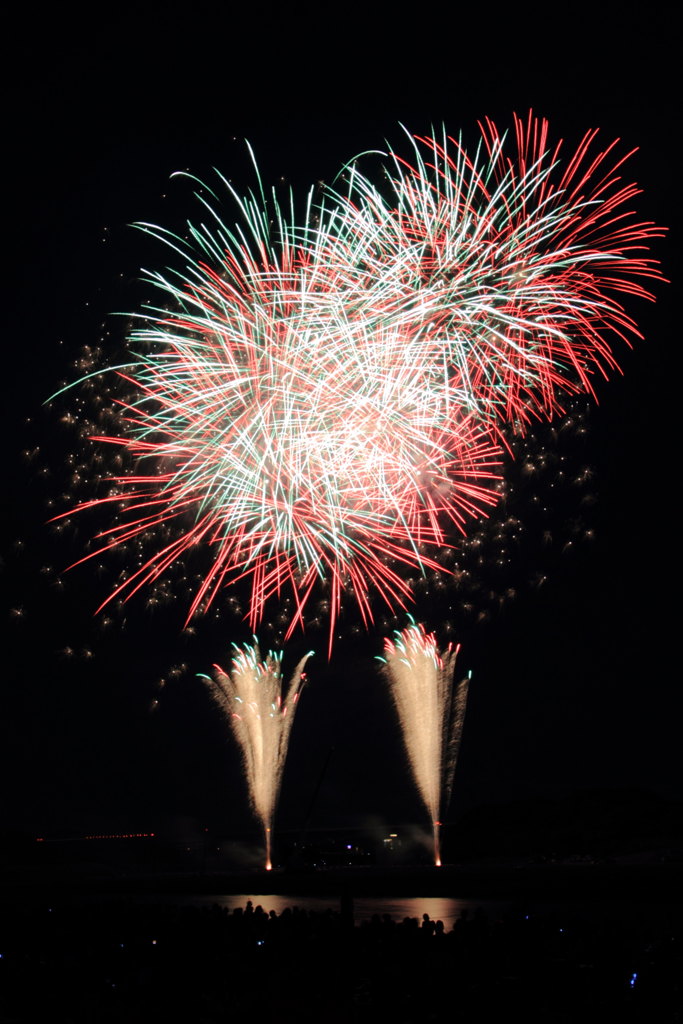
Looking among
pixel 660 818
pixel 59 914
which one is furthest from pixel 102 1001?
pixel 660 818

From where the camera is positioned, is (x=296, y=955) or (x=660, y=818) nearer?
(x=296, y=955)

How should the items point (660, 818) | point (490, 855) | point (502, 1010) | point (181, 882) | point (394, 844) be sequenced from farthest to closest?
point (394, 844), point (660, 818), point (490, 855), point (181, 882), point (502, 1010)

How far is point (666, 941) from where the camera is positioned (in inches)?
555

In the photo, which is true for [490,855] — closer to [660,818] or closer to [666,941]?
[660,818]

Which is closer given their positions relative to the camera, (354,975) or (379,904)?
(354,975)

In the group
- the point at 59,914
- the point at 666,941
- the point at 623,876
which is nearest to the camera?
the point at 666,941

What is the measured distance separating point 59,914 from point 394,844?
85093mm

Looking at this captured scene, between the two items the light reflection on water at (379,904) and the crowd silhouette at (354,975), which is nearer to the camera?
the crowd silhouette at (354,975)

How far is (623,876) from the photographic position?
3759 cm

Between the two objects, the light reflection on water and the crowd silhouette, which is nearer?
the crowd silhouette

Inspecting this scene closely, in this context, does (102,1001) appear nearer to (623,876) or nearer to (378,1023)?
(378,1023)

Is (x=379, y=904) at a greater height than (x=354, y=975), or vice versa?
(x=379, y=904)

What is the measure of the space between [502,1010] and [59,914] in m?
13.2

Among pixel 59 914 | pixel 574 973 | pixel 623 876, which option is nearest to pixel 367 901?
pixel 623 876
